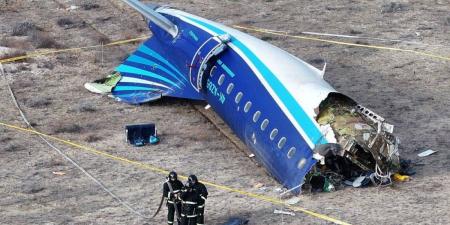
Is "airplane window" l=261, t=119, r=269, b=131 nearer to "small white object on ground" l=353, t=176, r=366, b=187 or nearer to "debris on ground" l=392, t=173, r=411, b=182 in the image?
"small white object on ground" l=353, t=176, r=366, b=187

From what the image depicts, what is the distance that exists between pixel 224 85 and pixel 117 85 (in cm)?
635

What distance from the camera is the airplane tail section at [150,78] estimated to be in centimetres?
3616

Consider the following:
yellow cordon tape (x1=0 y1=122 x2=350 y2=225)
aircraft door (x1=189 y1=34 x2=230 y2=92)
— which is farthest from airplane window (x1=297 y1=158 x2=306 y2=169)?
aircraft door (x1=189 y1=34 x2=230 y2=92)

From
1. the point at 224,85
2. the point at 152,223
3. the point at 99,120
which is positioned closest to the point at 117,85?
the point at 99,120

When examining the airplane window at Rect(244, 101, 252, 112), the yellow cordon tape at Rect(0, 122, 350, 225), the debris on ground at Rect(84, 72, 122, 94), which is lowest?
the yellow cordon tape at Rect(0, 122, 350, 225)

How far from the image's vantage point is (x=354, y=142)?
93.5 ft

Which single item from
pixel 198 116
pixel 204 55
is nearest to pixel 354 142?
pixel 204 55

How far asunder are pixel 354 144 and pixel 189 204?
17.9 ft

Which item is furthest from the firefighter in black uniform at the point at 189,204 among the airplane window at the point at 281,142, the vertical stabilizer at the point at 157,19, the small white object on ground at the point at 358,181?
the vertical stabilizer at the point at 157,19

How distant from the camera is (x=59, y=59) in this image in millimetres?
41094

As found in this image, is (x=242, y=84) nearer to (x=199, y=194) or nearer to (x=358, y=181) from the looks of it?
(x=358, y=181)

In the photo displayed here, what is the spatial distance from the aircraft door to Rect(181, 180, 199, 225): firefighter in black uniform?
8191 mm

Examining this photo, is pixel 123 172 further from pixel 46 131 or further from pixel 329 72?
pixel 329 72

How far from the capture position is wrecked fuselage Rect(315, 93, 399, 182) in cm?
2848
